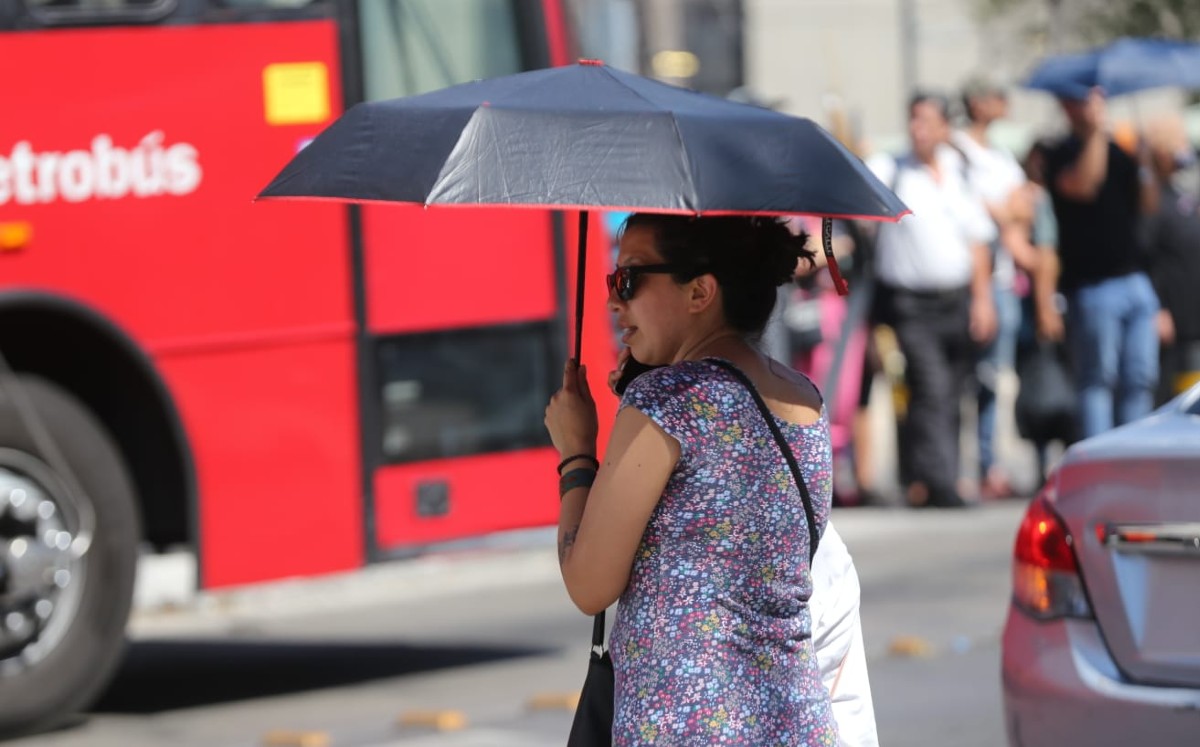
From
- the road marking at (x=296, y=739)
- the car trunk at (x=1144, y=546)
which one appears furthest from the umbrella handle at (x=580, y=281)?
the road marking at (x=296, y=739)

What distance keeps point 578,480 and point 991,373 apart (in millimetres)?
9827

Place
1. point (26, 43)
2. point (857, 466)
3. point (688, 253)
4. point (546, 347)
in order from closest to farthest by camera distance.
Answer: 1. point (688, 253)
2. point (26, 43)
3. point (546, 347)
4. point (857, 466)

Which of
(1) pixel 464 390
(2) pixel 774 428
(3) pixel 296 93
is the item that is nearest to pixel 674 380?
(2) pixel 774 428

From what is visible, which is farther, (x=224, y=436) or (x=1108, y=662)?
(x=224, y=436)

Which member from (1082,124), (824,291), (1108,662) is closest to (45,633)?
(1108,662)

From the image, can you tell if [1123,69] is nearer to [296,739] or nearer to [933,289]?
[933,289]

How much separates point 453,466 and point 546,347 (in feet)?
1.77

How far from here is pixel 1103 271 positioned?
10281mm

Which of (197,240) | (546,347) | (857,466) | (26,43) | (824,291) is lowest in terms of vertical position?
(857,466)

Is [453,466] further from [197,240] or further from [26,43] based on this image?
[26,43]

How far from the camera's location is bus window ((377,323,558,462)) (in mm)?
7770

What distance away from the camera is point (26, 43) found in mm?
6988

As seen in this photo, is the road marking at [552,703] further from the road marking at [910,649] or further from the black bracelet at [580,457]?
the black bracelet at [580,457]

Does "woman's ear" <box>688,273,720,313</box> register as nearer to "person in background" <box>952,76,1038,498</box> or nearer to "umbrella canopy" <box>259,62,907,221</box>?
"umbrella canopy" <box>259,62,907,221</box>
